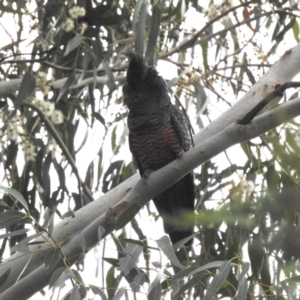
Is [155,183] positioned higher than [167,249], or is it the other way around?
[155,183]

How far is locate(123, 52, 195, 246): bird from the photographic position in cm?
239

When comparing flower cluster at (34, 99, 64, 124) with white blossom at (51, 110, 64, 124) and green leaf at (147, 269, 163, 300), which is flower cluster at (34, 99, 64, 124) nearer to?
white blossom at (51, 110, 64, 124)

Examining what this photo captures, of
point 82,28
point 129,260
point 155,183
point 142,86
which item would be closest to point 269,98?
point 155,183

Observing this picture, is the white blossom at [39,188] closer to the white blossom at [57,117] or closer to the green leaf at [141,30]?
the white blossom at [57,117]

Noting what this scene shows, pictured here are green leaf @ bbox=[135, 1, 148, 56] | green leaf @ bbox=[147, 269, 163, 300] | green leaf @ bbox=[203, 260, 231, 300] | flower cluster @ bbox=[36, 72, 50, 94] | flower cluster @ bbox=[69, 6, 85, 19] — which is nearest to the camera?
green leaf @ bbox=[203, 260, 231, 300]

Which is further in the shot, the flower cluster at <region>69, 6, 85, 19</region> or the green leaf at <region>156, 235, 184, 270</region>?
the flower cluster at <region>69, 6, 85, 19</region>

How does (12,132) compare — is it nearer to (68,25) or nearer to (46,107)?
(46,107)

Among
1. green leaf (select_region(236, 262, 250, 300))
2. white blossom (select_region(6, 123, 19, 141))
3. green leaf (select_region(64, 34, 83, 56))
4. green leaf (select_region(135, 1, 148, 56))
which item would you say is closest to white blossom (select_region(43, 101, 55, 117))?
white blossom (select_region(6, 123, 19, 141))

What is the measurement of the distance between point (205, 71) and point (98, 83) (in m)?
0.56

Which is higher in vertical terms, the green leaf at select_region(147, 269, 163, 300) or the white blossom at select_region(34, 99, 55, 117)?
the white blossom at select_region(34, 99, 55, 117)

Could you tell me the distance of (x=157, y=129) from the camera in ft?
8.11

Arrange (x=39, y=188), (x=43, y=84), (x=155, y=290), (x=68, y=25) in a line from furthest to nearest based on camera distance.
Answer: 1. (x=39, y=188)
2. (x=43, y=84)
3. (x=68, y=25)
4. (x=155, y=290)

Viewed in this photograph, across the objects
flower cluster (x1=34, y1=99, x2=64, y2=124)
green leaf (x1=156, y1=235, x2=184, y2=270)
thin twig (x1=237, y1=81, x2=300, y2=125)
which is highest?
flower cluster (x1=34, y1=99, x2=64, y2=124)

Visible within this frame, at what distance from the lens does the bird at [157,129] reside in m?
2.39
